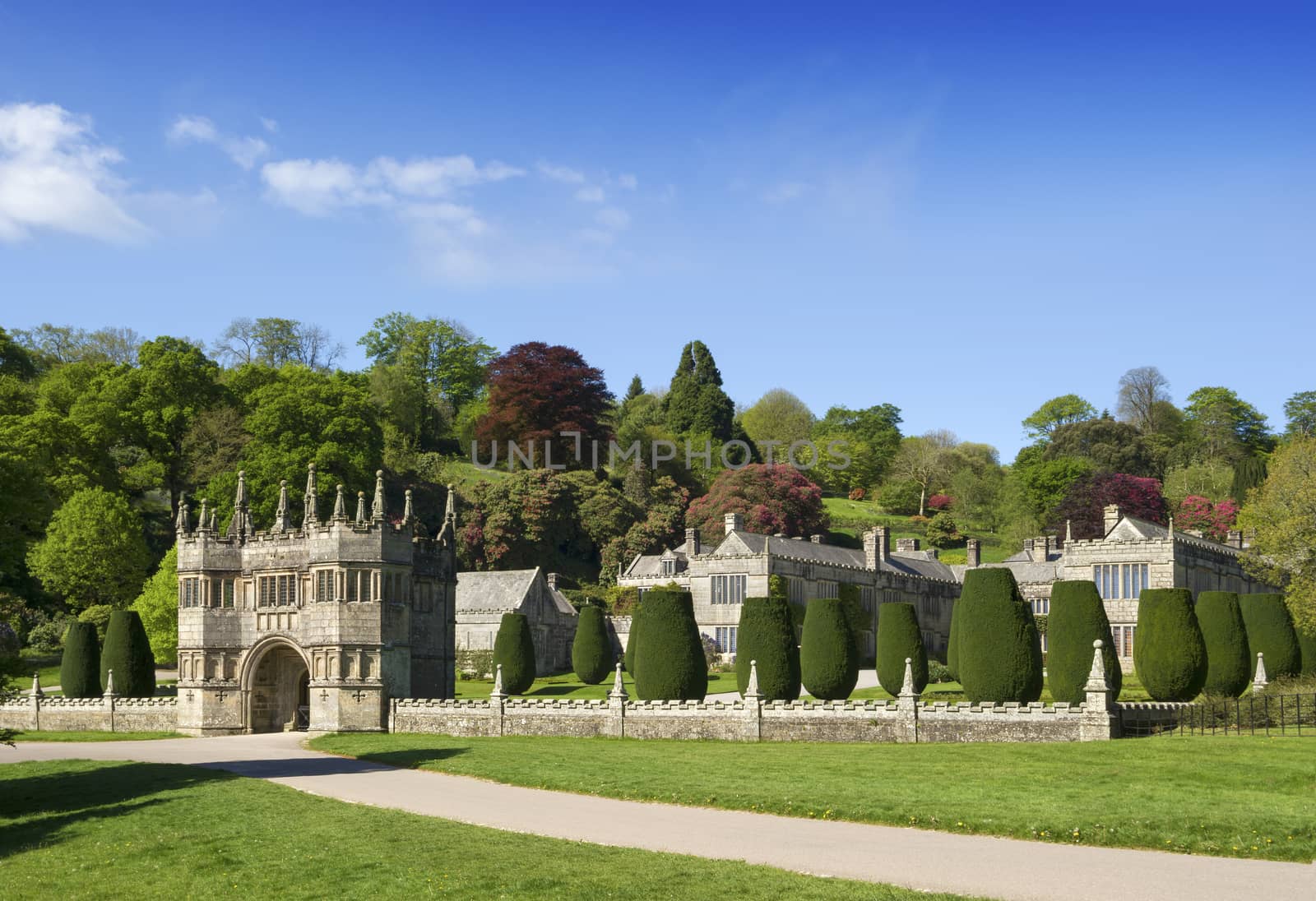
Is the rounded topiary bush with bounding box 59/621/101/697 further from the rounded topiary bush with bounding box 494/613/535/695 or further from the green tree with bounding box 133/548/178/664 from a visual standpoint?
the rounded topiary bush with bounding box 494/613/535/695

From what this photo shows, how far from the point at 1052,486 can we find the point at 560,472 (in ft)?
155

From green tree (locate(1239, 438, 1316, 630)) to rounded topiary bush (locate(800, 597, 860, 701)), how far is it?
16.7 m

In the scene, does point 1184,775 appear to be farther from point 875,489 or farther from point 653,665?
point 875,489

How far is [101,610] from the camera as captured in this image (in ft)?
238

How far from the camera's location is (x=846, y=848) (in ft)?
81.1

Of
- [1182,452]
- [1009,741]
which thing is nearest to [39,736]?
[1009,741]

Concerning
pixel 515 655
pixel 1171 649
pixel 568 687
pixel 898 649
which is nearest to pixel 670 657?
pixel 898 649

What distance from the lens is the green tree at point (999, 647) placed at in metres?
47.5

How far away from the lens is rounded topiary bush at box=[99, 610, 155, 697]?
59.8 metres

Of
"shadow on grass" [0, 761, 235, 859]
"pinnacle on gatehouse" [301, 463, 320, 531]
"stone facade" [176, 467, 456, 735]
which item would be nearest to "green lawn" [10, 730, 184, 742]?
"stone facade" [176, 467, 456, 735]

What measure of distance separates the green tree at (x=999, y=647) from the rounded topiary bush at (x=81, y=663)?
37.6 metres

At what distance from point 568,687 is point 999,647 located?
28.6 metres

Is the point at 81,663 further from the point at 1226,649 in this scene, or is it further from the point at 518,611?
the point at 1226,649

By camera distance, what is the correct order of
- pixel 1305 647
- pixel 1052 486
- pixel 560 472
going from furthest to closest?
pixel 1052 486, pixel 560 472, pixel 1305 647
